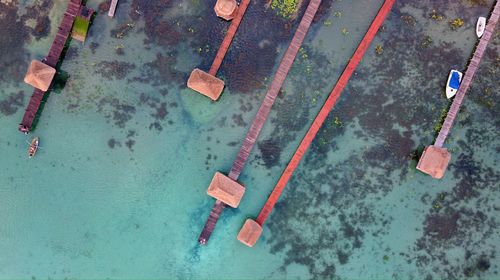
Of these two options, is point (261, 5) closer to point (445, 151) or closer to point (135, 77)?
point (135, 77)

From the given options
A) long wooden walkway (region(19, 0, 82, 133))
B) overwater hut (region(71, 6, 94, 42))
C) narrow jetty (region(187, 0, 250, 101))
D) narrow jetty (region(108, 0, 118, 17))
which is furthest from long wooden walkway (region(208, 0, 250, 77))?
long wooden walkway (region(19, 0, 82, 133))

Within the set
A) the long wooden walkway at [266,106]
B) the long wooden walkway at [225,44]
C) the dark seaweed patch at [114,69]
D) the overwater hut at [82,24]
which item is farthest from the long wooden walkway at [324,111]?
the overwater hut at [82,24]

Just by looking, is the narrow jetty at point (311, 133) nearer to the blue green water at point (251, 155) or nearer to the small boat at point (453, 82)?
the blue green water at point (251, 155)

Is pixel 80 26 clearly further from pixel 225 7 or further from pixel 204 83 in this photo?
pixel 225 7

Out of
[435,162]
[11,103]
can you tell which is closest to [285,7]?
[435,162]

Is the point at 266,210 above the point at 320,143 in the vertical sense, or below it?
below

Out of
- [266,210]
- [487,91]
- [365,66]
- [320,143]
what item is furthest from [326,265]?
[487,91]
